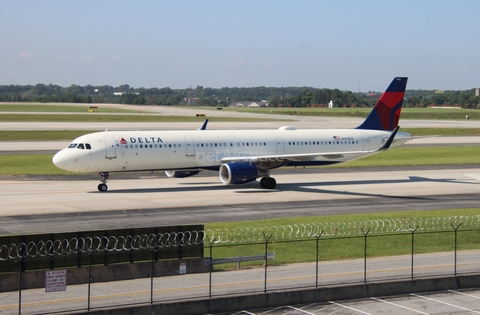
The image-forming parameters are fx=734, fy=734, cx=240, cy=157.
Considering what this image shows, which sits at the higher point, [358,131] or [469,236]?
[358,131]

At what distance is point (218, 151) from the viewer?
5172 cm

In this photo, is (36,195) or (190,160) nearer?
(36,195)

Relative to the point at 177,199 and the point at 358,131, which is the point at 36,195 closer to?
the point at 177,199

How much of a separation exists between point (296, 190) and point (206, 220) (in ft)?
46.6

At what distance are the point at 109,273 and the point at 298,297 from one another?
6.65 meters

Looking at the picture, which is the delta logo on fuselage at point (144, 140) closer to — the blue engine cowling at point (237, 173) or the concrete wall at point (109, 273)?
the blue engine cowling at point (237, 173)

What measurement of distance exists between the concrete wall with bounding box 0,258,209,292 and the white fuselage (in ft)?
71.8

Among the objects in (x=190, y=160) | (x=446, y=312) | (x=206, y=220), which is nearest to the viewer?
(x=446, y=312)

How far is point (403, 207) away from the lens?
43.9 metres

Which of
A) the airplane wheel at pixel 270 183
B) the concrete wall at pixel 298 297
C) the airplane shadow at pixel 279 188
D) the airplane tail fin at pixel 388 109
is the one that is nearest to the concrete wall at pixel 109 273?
the concrete wall at pixel 298 297

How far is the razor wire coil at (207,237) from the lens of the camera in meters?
24.8

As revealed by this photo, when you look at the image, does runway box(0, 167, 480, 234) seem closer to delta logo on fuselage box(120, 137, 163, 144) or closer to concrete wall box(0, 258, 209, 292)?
delta logo on fuselage box(120, 137, 163, 144)

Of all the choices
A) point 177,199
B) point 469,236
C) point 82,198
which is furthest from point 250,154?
point 469,236

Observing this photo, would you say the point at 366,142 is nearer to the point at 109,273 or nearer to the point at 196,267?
the point at 196,267
